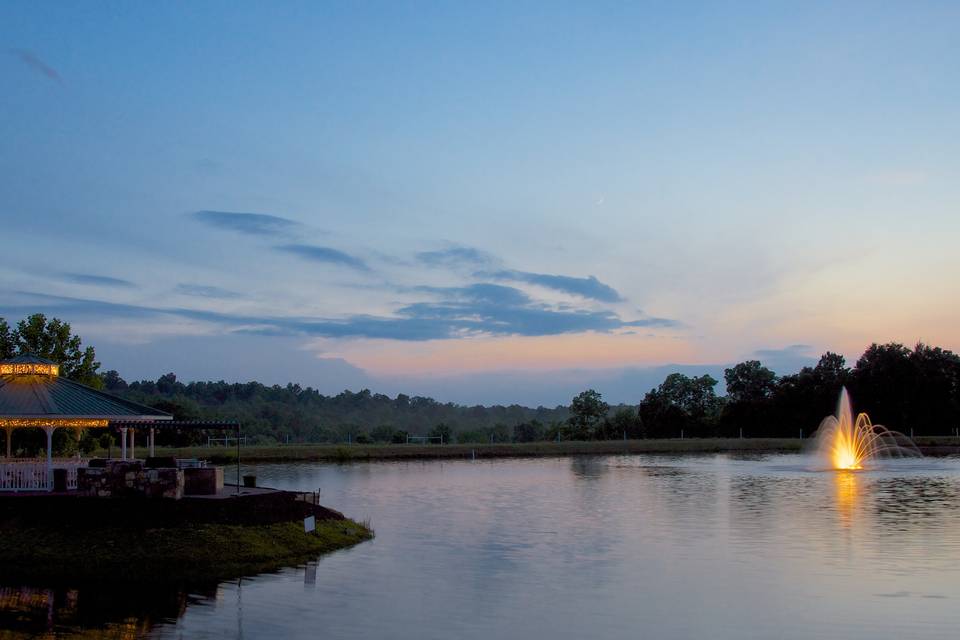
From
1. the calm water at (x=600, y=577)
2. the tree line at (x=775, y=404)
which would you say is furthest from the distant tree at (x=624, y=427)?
the calm water at (x=600, y=577)

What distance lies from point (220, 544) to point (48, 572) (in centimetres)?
444

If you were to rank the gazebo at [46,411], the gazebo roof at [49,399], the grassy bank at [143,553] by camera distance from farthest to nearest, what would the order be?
the gazebo roof at [49,399] < the gazebo at [46,411] < the grassy bank at [143,553]

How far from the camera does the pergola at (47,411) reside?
2998 centimetres

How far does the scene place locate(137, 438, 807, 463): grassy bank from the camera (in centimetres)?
7381

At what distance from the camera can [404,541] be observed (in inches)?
1275

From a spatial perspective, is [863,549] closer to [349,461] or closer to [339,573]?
[339,573]

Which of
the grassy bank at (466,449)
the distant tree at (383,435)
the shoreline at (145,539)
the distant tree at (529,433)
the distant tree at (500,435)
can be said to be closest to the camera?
the shoreline at (145,539)

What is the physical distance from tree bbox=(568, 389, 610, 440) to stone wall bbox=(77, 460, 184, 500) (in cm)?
7621

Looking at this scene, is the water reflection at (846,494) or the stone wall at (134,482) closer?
the stone wall at (134,482)

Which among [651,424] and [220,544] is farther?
[651,424]

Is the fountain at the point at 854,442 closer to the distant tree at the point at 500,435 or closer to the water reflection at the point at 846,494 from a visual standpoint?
the water reflection at the point at 846,494

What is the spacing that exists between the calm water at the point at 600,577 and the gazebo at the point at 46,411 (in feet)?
25.8

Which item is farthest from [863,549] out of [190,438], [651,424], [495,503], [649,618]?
[651,424]

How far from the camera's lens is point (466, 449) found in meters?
83.9
